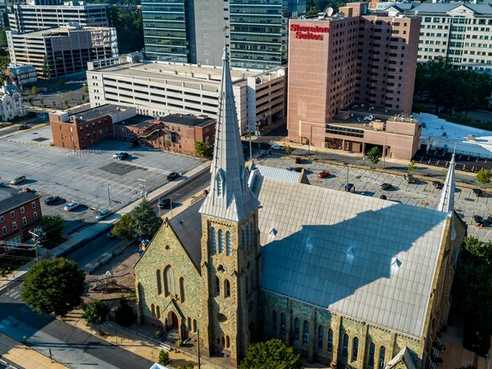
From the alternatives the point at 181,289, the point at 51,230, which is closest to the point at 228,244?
the point at 181,289

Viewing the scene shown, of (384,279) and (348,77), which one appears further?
(348,77)

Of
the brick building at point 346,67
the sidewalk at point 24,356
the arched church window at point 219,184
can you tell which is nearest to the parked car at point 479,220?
the brick building at point 346,67

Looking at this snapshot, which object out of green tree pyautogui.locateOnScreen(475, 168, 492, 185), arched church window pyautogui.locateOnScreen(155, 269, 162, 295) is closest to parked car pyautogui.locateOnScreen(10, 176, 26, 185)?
arched church window pyautogui.locateOnScreen(155, 269, 162, 295)

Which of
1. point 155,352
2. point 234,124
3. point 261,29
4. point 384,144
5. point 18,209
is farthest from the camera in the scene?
point 261,29

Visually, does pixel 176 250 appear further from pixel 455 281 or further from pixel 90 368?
pixel 455 281

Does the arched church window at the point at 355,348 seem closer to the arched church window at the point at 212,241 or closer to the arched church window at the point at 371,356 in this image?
the arched church window at the point at 371,356

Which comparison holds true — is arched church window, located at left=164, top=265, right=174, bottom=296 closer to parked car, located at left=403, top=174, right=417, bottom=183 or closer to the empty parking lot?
the empty parking lot

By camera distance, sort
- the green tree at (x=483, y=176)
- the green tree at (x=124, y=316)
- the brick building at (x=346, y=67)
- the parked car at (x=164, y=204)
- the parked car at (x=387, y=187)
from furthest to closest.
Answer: the brick building at (x=346, y=67) < the parked car at (x=387, y=187) < the green tree at (x=483, y=176) < the parked car at (x=164, y=204) < the green tree at (x=124, y=316)

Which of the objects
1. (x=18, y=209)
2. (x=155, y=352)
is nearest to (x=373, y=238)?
(x=155, y=352)
